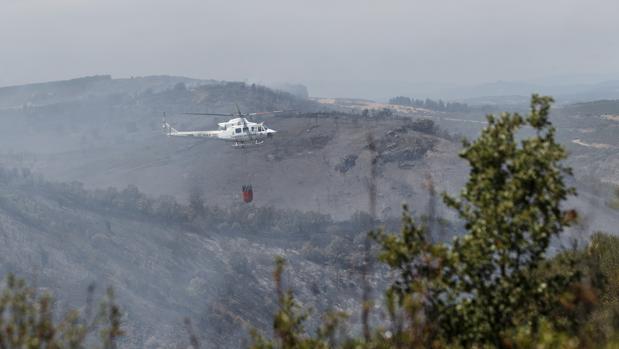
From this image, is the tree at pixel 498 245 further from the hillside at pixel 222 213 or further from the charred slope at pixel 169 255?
the charred slope at pixel 169 255

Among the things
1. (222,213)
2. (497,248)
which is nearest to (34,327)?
(497,248)

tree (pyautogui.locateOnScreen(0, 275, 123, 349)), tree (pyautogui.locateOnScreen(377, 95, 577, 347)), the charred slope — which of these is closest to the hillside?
the charred slope

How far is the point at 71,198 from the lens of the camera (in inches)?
3514

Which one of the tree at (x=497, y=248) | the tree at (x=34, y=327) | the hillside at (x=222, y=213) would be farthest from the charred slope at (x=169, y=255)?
the tree at (x=34, y=327)

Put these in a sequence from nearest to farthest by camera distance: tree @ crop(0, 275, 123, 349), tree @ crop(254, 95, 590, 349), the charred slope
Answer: tree @ crop(0, 275, 123, 349) → tree @ crop(254, 95, 590, 349) → the charred slope

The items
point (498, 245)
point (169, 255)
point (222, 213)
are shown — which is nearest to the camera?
point (498, 245)

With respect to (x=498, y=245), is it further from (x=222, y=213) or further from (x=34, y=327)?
(x=222, y=213)

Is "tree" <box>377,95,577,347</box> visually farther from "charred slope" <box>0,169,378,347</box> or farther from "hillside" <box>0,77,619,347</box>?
"charred slope" <box>0,169,378,347</box>

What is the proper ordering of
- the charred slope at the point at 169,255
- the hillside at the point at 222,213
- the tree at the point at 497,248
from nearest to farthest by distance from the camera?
the tree at the point at 497,248, the charred slope at the point at 169,255, the hillside at the point at 222,213

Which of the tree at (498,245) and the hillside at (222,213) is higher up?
the tree at (498,245)

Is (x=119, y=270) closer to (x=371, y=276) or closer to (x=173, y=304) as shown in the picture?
(x=173, y=304)

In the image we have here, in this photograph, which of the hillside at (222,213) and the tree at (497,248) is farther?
the hillside at (222,213)

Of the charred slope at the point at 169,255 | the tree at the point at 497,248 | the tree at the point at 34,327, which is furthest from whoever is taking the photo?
the charred slope at the point at 169,255

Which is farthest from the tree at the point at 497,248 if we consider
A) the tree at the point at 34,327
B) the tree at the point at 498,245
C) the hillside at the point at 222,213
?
the tree at the point at 34,327
